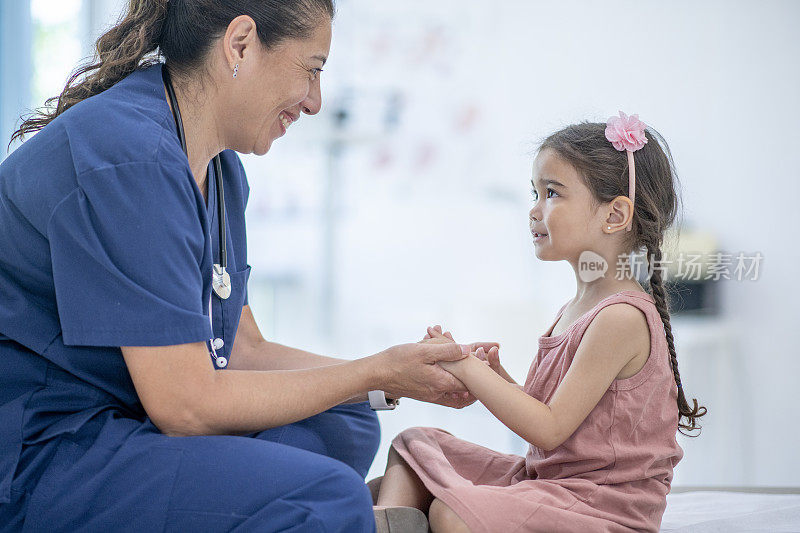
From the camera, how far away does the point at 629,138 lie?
1.50 meters

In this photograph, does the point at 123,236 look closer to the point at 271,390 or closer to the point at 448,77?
the point at 271,390

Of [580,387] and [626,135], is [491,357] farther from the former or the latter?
[626,135]

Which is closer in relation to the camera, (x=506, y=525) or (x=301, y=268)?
(x=506, y=525)

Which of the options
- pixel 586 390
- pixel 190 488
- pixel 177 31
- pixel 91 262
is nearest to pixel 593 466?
pixel 586 390

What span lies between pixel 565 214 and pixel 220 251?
668mm

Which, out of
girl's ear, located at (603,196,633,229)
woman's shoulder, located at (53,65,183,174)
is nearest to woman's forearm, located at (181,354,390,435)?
woman's shoulder, located at (53,65,183,174)

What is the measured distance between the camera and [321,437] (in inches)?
60.7

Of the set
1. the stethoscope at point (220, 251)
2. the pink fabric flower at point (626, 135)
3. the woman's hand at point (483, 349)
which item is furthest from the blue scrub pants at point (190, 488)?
the pink fabric flower at point (626, 135)

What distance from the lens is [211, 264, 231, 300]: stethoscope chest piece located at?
1.39m

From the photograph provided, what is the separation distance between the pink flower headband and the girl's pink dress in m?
0.22

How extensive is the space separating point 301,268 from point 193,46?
261 centimetres

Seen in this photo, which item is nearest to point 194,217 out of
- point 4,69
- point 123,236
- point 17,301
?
point 123,236

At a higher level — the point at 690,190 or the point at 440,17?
the point at 440,17

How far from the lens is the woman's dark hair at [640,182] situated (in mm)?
1494
